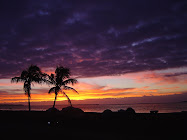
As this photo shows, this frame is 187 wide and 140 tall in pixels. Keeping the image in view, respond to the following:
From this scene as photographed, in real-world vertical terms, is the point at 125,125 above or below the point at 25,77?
below

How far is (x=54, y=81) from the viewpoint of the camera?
27.0m

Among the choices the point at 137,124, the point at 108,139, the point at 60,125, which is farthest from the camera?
the point at 60,125

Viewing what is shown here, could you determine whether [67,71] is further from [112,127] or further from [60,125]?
[112,127]

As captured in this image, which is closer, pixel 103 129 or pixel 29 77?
pixel 103 129

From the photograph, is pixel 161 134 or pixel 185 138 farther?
pixel 161 134

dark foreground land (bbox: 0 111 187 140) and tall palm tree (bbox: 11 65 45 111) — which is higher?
tall palm tree (bbox: 11 65 45 111)

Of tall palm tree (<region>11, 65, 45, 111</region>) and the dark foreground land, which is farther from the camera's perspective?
tall palm tree (<region>11, 65, 45, 111</region>)

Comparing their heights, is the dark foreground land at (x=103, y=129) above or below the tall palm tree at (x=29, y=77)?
below

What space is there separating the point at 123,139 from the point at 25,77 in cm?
1970

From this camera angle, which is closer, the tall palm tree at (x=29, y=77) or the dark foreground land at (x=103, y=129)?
the dark foreground land at (x=103, y=129)

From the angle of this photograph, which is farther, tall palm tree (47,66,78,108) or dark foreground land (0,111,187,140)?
tall palm tree (47,66,78,108)

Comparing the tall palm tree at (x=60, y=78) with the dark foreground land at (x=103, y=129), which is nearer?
the dark foreground land at (x=103, y=129)

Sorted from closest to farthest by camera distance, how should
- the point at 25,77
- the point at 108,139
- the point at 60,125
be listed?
the point at 108,139
the point at 60,125
the point at 25,77

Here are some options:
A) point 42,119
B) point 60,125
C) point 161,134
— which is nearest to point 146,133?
point 161,134
